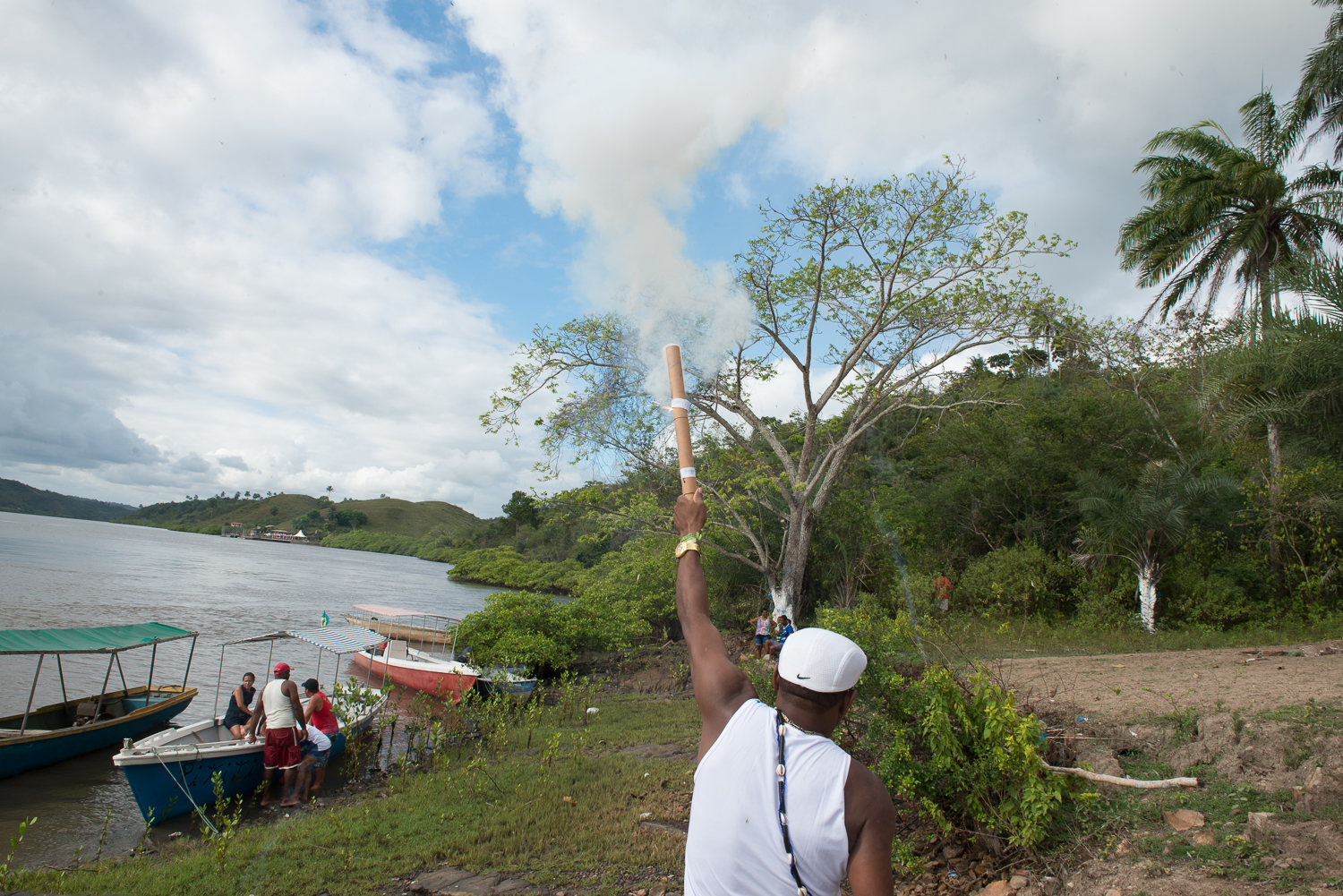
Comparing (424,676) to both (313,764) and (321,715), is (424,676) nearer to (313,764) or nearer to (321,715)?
(321,715)

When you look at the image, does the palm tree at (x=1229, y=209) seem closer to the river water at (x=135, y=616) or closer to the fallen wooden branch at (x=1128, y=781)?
the fallen wooden branch at (x=1128, y=781)

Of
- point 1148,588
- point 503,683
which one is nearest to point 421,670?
point 503,683

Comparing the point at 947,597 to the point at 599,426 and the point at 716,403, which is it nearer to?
the point at 716,403

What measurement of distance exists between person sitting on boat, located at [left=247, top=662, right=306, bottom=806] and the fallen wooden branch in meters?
9.37

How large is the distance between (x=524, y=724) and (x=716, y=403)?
8.50 metres

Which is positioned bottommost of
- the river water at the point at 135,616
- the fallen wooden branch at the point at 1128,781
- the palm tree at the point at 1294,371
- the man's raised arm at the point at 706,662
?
the river water at the point at 135,616

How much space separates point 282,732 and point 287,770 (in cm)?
57

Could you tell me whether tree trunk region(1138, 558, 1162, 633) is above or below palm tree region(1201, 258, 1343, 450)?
below

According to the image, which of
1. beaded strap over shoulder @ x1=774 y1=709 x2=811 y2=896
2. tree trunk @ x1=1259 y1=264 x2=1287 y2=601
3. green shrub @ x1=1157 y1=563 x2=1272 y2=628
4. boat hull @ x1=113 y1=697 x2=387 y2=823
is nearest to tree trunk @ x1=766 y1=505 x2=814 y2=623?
green shrub @ x1=1157 y1=563 x2=1272 y2=628

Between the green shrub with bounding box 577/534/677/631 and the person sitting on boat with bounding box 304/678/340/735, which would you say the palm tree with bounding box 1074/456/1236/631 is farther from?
the person sitting on boat with bounding box 304/678/340/735

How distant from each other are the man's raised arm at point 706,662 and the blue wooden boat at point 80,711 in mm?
12985

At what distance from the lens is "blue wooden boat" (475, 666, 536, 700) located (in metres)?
15.6

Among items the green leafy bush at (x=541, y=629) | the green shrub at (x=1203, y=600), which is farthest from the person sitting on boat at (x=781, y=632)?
the green shrub at (x=1203, y=600)

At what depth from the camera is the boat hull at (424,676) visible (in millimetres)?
16391
